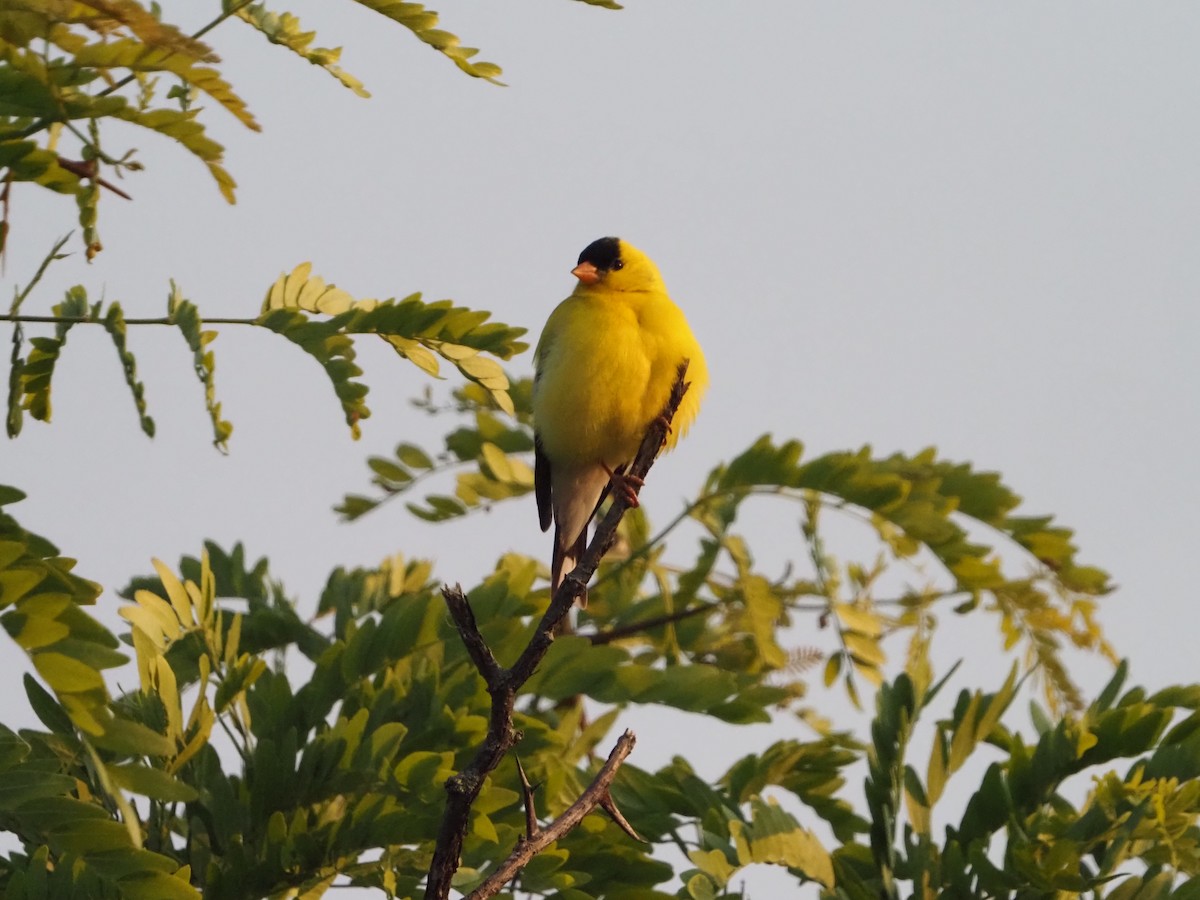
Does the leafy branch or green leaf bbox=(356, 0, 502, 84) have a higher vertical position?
green leaf bbox=(356, 0, 502, 84)

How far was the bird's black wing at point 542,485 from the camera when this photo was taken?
15.1 feet

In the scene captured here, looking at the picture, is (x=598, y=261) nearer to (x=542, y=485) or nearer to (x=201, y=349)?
(x=542, y=485)

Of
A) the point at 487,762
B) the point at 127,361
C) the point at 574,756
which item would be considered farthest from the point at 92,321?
the point at 574,756

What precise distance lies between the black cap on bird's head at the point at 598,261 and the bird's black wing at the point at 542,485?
0.50 m

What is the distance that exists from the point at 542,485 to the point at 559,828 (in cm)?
245

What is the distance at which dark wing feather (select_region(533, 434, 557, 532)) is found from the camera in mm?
4609

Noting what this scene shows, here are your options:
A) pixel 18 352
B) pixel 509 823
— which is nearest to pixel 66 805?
pixel 18 352

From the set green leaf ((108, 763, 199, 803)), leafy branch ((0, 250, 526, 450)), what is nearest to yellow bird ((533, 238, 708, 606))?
leafy branch ((0, 250, 526, 450))

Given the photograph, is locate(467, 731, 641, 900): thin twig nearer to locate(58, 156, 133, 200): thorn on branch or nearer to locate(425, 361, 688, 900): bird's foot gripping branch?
locate(425, 361, 688, 900): bird's foot gripping branch

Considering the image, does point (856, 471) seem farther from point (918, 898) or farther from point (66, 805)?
point (66, 805)

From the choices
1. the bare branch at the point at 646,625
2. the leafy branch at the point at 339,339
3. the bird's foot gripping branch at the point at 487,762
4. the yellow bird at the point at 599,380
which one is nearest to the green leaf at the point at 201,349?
the leafy branch at the point at 339,339

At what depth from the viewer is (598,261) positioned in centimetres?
468

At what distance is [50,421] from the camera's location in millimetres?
2693

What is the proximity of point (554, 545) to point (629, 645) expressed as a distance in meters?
0.49
